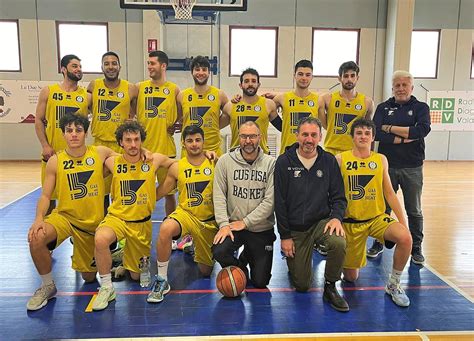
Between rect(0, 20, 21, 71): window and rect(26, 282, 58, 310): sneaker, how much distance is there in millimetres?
9713

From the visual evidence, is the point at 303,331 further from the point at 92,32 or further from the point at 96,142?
the point at 92,32

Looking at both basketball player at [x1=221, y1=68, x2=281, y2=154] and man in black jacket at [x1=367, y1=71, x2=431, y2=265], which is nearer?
man in black jacket at [x1=367, y1=71, x2=431, y2=265]

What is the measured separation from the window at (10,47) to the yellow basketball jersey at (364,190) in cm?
1065

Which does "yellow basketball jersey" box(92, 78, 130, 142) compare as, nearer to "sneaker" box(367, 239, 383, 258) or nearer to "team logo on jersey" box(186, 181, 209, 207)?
"team logo on jersey" box(186, 181, 209, 207)

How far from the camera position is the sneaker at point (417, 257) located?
4492 mm

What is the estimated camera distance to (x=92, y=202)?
12.4ft

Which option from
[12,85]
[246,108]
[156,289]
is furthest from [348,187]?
[12,85]

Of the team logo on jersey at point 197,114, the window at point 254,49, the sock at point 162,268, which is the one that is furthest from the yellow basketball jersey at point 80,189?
the window at point 254,49

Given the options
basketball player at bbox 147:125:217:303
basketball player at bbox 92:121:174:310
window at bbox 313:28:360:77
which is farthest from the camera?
window at bbox 313:28:360:77

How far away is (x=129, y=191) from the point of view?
3.82 metres

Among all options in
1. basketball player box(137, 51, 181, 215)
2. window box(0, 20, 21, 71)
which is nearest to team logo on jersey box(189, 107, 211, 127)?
basketball player box(137, 51, 181, 215)

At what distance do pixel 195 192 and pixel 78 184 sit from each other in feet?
3.42

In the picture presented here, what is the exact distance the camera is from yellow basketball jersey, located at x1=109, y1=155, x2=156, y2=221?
12.5 feet

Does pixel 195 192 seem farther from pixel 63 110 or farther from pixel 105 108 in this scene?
pixel 63 110
